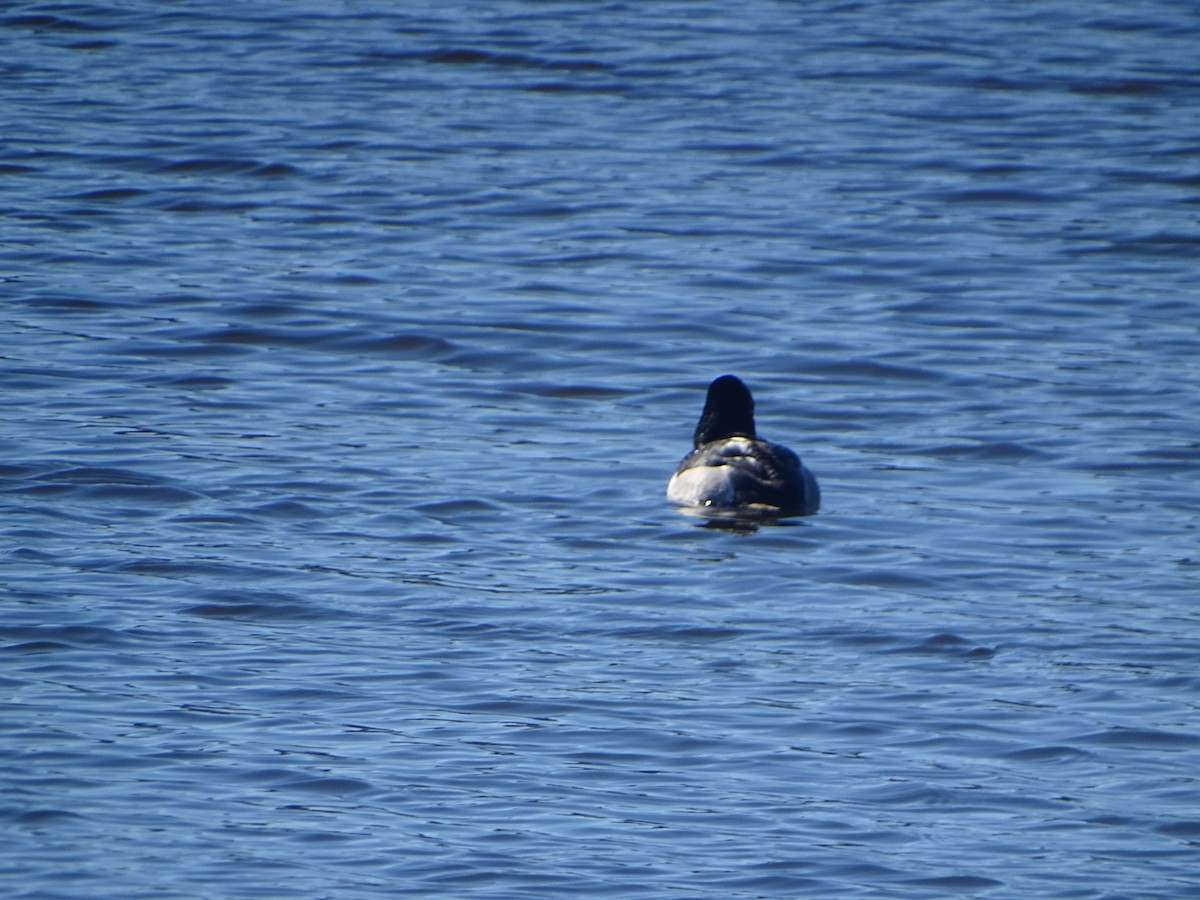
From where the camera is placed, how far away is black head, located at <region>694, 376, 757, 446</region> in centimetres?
1234

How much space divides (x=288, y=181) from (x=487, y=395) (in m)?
6.15

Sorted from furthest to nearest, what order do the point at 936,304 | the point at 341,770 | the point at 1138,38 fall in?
the point at 1138,38, the point at 936,304, the point at 341,770

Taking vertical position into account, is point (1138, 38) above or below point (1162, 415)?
above

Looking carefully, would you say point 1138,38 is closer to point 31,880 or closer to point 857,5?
point 857,5

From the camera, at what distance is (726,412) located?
40.7 feet

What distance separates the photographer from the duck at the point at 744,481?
11.5 m

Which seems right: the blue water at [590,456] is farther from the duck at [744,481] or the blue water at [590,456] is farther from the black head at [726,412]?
the black head at [726,412]

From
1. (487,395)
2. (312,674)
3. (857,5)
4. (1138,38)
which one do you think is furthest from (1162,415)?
(857,5)

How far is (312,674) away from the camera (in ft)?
27.2

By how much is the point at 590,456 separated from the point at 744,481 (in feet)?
3.46

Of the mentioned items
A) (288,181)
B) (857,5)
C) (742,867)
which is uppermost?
(857,5)

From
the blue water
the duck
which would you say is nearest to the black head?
the duck

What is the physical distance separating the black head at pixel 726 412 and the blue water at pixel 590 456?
458mm

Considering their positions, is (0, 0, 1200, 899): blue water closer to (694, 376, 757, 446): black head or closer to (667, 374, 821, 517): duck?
(667, 374, 821, 517): duck
